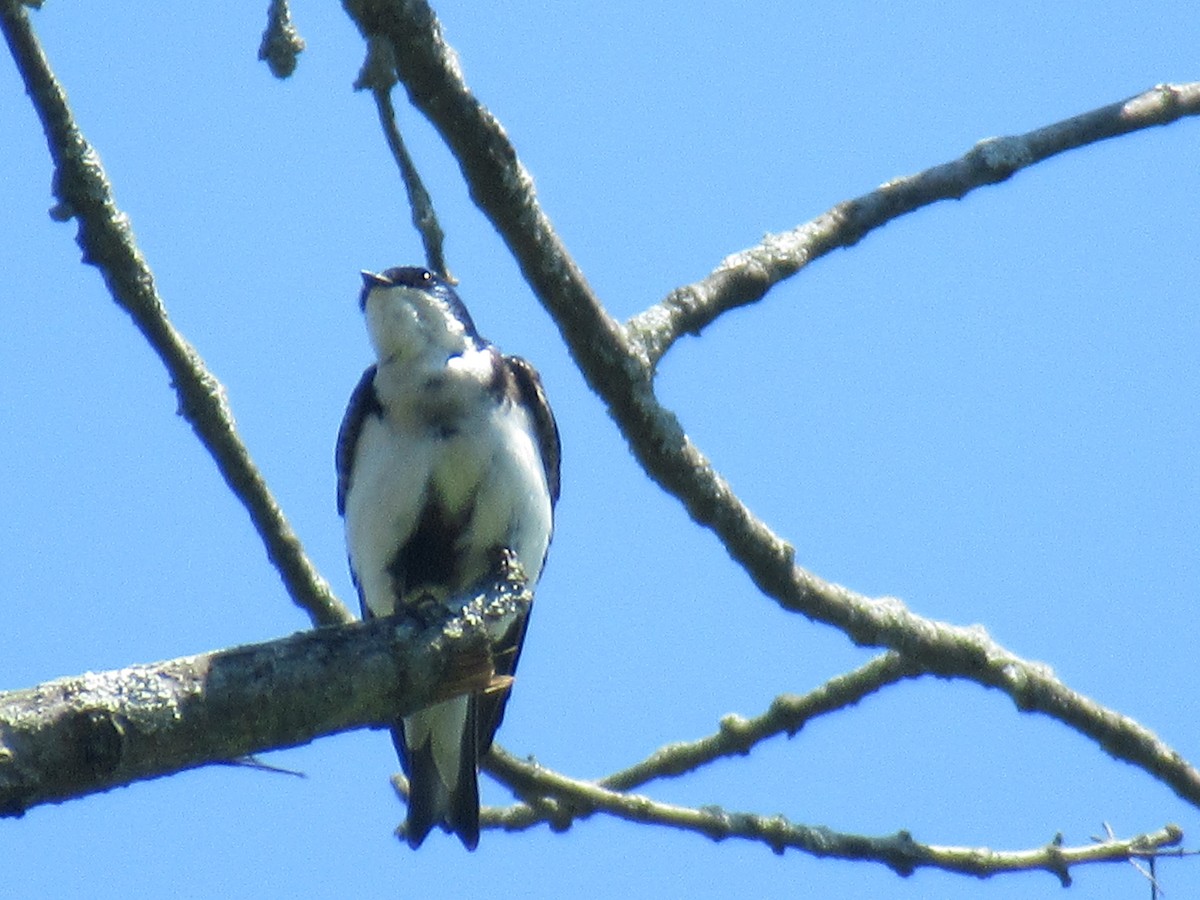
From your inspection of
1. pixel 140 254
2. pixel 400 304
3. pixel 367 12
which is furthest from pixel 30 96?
pixel 400 304

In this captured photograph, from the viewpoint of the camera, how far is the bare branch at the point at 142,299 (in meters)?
4.47

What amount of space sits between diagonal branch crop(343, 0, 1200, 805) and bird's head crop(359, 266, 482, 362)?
4.51 feet

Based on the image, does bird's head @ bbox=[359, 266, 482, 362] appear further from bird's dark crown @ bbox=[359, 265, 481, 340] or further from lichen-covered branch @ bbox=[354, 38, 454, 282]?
lichen-covered branch @ bbox=[354, 38, 454, 282]

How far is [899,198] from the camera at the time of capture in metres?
5.05

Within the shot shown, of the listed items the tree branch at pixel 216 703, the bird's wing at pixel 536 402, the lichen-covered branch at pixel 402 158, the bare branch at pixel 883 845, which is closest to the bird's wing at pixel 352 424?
the bird's wing at pixel 536 402

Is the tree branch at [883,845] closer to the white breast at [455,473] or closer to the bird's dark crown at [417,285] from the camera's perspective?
the white breast at [455,473]

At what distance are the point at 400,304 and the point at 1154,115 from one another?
2.73 metres

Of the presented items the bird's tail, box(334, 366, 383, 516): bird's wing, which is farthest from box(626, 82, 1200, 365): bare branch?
the bird's tail

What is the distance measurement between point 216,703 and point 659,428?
1903mm

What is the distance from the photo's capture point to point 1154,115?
16.9ft

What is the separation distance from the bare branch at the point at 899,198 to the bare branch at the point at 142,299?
4.69 feet

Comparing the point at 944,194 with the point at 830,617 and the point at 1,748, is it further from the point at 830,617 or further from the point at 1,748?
the point at 1,748

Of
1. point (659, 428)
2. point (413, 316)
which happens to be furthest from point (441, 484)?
point (659, 428)

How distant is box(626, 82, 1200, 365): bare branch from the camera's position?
16.5 feet
